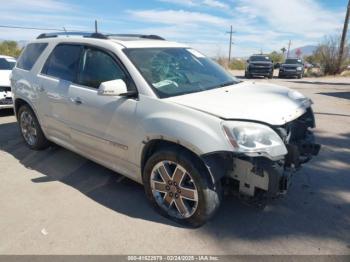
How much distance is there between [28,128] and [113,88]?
288cm

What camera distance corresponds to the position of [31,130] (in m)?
5.48

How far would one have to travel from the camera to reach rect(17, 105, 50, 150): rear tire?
529cm

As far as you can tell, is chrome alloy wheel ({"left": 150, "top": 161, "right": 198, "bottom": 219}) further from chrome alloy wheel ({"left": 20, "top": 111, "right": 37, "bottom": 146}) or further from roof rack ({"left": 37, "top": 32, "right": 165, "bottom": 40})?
chrome alloy wheel ({"left": 20, "top": 111, "right": 37, "bottom": 146})

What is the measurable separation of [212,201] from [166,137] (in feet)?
2.39

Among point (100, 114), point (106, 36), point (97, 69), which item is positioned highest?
point (106, 36)

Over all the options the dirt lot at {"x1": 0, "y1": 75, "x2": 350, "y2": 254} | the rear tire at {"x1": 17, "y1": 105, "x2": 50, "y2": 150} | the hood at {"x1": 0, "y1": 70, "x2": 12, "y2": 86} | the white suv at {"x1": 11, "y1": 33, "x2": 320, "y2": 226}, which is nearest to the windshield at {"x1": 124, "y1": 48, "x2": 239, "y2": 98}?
the white suv at {"x1": 11, "y1": 33, "x2": 320, "y2": 226}

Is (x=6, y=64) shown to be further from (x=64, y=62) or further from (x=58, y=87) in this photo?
(x=58, y=87)

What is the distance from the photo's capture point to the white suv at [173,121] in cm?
290

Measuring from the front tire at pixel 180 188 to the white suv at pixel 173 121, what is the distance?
1cm

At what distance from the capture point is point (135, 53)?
148 inches

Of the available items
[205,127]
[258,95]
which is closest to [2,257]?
[205,127]

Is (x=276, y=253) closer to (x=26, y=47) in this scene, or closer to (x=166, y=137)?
(x=166, y=137)

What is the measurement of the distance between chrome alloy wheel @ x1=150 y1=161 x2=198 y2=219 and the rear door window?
182 centimetres

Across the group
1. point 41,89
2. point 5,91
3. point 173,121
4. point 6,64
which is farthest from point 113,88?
point 6,64
